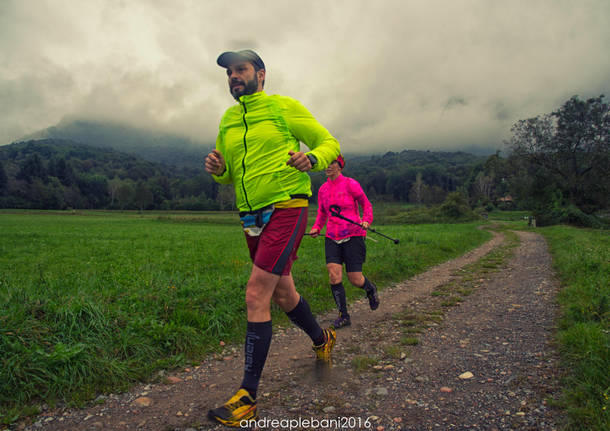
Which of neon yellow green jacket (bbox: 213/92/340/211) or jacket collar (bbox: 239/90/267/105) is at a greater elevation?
jacket collar (bbox: 239/90/267/105)

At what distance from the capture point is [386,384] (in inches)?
126

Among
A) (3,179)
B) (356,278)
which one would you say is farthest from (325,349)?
(3,179)

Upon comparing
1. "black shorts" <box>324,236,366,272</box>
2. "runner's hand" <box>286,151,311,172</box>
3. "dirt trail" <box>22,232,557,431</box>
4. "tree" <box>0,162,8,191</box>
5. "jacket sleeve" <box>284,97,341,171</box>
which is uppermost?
"tree" <box>0,162,8,191</box>

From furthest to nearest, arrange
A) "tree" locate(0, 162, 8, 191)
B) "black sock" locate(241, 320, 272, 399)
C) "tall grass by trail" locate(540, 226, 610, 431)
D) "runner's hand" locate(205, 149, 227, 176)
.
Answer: "tree" locate(0, 162, 8, 191) < "runner's hand" locate(205, 149, 227, 176) < "black sock" locate(241, 320, 272, 399) < "tall grass by trail" locate(540, 226, 610, 431)

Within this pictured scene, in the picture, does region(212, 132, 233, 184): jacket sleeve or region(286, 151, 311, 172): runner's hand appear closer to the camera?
region(286, 151, 311, 172): runner's hand

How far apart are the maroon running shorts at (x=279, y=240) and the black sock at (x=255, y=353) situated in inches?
18.9

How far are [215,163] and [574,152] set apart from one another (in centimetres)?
4868

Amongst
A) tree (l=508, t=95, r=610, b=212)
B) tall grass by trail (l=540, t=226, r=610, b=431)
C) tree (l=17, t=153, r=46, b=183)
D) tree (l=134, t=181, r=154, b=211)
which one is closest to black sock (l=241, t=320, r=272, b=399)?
tall grass by trail (l=540, t=226, r=610, b=431)

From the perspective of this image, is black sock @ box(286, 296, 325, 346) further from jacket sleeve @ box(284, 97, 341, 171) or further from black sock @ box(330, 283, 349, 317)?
black sock @ box(330, 283, 349, 317)

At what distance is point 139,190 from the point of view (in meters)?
92.8

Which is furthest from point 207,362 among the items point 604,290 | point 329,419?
point 604,290

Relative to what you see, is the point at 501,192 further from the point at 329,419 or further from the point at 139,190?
the point at 329,419

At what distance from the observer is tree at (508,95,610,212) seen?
3791cm

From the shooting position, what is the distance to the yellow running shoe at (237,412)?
2596mm
